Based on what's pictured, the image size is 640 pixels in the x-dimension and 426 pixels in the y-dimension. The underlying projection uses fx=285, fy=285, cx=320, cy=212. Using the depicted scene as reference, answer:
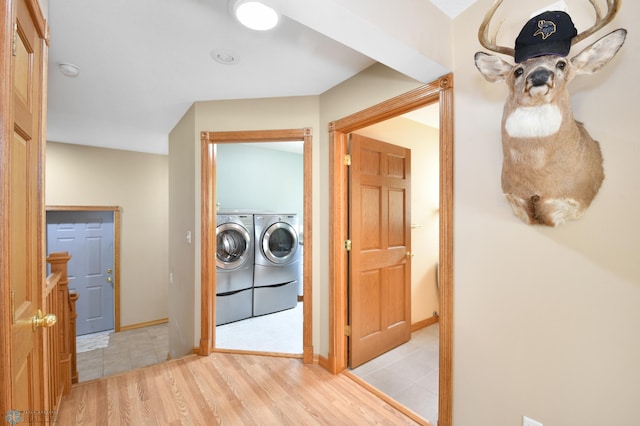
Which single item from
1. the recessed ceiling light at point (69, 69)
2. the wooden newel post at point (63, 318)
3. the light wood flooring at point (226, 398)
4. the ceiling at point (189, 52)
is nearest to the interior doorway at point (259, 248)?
the light wood flooring at point (226, 398)

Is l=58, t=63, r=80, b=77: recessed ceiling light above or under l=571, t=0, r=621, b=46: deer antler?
above

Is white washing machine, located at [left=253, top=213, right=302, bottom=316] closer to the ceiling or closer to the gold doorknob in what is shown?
the ceiling

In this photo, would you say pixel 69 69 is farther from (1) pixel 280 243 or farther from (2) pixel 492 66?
(1) pixel 280 243

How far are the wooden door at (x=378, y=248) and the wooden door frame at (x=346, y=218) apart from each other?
91mm

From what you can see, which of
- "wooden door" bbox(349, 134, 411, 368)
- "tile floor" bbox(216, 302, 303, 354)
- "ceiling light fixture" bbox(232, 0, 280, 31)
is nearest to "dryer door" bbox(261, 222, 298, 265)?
"tile floor" bbox(216, 302, 303, 354)

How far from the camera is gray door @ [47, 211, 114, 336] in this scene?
433cm

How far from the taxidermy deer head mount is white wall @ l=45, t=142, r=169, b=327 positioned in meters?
4.99

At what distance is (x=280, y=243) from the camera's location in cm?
423

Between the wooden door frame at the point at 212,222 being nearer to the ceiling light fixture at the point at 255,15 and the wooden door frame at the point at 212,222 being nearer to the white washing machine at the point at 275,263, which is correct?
the ceiling light fixture at the point at 255,15

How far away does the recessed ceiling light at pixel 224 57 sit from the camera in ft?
6.05

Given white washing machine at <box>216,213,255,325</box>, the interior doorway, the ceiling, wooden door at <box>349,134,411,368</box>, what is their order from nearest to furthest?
the ceiling, wooden door at <box>349,134,411,368</box>, the interior doorway, white washing machine at <box>216,213,255,325</box>

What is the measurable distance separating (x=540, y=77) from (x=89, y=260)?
5.73 meters

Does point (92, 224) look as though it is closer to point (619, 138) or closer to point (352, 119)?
point (352, 119)

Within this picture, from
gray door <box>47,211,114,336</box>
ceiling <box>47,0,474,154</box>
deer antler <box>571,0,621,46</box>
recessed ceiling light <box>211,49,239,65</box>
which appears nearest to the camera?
deer antler <box>571,0,621,46</box>
